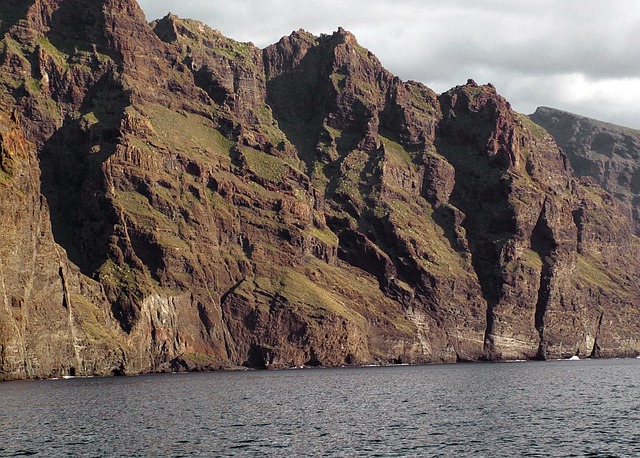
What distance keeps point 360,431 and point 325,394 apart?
202 ft

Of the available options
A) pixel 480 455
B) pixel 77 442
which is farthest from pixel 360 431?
pixel 77 442

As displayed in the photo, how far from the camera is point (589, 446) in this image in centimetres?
10431

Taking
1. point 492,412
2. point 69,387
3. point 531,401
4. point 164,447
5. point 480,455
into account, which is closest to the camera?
point 480,455

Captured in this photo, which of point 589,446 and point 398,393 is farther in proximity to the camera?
point 398,393

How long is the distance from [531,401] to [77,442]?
79332mm

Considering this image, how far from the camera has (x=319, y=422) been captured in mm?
131750

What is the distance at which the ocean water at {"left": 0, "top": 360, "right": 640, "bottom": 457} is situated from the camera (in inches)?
4136

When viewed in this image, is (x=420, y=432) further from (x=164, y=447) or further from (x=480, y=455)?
(x=164, y=447)

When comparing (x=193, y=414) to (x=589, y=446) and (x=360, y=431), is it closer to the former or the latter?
(x=360, y=431)

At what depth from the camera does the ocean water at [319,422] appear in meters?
105

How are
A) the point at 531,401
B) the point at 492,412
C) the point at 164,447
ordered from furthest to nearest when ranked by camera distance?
the point at 531,401, the point at 492,412, the point at 164,447

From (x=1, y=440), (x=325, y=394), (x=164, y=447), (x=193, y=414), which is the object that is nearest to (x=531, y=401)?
(x=325, y=394)

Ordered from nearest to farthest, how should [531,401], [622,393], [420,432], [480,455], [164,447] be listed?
[480,455], [164,447], [420,432], [531,401], [622,393]

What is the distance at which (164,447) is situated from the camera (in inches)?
4203
